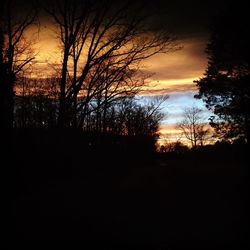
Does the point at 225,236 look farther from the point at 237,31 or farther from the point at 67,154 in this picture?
the point at 237,31

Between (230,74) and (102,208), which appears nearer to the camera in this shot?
(102,208)

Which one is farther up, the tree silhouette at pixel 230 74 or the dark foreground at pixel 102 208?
the tree silhouette at pixel 230 74

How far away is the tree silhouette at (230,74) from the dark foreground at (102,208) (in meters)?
13.6

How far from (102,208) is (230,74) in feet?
69.5

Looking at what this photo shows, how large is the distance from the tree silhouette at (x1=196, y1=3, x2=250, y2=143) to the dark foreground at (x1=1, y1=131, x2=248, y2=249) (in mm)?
13589

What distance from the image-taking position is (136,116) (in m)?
61.9

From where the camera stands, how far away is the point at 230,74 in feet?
93.5

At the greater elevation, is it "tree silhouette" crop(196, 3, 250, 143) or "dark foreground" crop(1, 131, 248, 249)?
"tree silhouette" crop(196, 3, 250, 143)

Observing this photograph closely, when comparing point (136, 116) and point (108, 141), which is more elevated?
point (136, 116)

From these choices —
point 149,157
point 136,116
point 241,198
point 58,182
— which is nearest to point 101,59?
point 58,182

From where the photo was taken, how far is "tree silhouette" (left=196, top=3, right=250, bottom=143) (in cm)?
2509

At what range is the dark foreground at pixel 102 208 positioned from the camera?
722cm

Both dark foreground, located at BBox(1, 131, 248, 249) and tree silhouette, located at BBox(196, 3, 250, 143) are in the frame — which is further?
tree silhouette, located at BBox(196, 3, 250, 143)

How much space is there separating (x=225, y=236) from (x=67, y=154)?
37.7 feet
